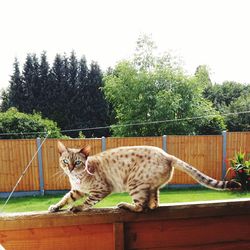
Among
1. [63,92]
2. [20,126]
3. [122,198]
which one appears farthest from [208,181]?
[63,92]

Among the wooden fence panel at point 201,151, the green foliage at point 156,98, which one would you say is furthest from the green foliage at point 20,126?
the wooden fence panel at point 201,151

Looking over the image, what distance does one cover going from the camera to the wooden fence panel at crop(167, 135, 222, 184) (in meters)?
5.48

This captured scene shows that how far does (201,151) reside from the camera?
5516mm

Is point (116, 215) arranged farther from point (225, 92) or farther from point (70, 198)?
point (225, 92)

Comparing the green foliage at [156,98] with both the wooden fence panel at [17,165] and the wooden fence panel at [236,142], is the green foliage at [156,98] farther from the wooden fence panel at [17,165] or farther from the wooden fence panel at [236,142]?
the wooden fence panel at [17,165]

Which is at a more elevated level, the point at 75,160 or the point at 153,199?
the point at 75,160

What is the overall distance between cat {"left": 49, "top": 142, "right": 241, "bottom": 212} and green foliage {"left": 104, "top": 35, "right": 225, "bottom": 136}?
5.87 m

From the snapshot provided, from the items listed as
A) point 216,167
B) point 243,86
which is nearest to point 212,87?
point 243,86

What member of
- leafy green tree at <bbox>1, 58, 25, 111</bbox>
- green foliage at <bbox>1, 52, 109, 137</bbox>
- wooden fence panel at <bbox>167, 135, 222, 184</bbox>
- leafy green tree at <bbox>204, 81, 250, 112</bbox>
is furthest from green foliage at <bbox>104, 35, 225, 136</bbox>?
leafy green tree at <bbox>1, 58, 25, 111</bbox>

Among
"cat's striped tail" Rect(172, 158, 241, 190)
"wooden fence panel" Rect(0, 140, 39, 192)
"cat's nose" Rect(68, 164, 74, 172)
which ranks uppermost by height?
"cat's nose" Rect(68, 164, 74, 172)

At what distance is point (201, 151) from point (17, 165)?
3.40 meters

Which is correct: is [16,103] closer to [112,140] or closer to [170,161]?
[112,140]

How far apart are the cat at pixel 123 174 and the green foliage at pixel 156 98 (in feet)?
19.2

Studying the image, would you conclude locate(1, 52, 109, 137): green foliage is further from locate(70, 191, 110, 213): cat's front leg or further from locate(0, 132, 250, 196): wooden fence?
locate(70, 191, 110, 213): cat's front leg
